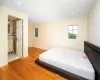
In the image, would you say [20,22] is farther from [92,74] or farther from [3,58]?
[92,74]

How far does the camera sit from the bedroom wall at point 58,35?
11.7 ft

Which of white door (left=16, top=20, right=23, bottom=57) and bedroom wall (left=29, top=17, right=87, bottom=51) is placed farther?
bedroom wall (left=29, top=17, right=87, bottom=51)

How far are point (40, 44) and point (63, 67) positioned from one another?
378 centimetres

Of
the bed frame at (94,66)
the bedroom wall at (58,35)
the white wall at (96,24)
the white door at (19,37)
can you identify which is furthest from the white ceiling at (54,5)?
the bed frame at (94,66)

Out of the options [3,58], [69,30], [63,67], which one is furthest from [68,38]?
[3,58]

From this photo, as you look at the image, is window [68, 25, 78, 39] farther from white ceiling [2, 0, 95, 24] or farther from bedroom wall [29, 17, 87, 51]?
white ceiling [2, 0, 95, 24]

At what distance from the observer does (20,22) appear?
329 centimetres

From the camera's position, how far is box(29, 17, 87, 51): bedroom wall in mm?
3557

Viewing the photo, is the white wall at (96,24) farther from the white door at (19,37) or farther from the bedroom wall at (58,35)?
the white door at (19,37)

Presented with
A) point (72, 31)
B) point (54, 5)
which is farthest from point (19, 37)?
point (72, 31)

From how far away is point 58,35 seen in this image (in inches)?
172

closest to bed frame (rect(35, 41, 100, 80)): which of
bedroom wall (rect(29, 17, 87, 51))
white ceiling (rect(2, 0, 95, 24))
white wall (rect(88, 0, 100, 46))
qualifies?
white wall (rect(88, 0, 100, 46))

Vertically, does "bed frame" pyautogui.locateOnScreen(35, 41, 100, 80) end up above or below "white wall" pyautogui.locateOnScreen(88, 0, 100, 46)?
below

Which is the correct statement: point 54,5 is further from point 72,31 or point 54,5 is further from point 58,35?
point 58,35
